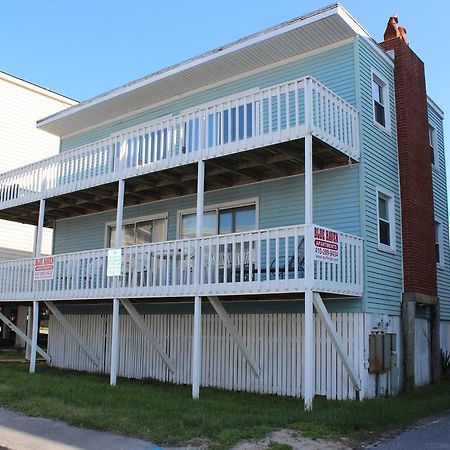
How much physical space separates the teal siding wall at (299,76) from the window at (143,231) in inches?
128

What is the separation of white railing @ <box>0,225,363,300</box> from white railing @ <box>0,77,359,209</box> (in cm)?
197

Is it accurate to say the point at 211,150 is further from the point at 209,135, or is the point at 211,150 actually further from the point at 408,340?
the point at 408,340

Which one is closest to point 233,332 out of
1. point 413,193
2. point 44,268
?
point 413,193

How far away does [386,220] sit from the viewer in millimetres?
14047

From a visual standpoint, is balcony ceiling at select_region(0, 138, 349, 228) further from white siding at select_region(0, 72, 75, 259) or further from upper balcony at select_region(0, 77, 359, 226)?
white siding at select_region(0, 72, 75, 259)

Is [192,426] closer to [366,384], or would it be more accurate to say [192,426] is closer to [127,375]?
[366,384]

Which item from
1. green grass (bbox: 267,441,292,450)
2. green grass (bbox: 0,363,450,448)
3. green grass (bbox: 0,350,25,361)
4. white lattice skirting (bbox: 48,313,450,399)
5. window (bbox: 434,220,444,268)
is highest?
window (bbox: 434,220,444,268)

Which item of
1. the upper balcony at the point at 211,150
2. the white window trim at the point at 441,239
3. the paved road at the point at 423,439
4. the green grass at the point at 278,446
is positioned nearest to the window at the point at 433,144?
the white window trim at the point at 441,239

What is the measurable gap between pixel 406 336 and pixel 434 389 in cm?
141

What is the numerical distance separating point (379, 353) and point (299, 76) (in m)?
7.03

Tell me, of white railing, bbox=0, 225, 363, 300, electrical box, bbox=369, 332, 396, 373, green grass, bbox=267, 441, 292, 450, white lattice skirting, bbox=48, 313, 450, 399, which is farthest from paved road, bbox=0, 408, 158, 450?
electrical box, bbox=369, 332, 396, 373

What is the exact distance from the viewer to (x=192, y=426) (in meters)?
8.77

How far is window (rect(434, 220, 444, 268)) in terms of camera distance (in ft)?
56.5

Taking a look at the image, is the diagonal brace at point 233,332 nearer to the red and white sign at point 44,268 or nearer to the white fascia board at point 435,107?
the red and white sign at point 44,268
